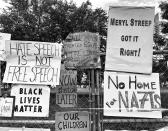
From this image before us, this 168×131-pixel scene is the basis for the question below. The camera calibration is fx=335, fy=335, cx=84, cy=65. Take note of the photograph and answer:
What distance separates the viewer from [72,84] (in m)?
5.22

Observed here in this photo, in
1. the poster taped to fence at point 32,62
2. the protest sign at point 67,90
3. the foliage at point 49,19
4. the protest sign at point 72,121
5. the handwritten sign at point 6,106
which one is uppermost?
the foliage at point 49,19

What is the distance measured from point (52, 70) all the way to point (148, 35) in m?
1.48

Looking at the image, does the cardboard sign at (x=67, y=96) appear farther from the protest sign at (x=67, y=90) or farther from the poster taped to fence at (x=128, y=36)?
the poster taped to fence at (x=128, y=36)

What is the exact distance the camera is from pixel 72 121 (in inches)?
196

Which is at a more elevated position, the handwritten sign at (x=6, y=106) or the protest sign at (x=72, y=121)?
the handwritten sign at (x=6, y=106)

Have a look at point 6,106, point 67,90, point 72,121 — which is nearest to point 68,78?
point 67,90

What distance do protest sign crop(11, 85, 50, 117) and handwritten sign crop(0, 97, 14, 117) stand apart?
0.08 meters

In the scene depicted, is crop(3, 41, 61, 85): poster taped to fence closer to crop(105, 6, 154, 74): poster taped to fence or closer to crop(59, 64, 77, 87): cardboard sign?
crop(59, 64, 77, 87): cardboard sign

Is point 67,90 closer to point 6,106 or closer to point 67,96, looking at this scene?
point 67,96

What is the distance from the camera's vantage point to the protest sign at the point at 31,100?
4.90m

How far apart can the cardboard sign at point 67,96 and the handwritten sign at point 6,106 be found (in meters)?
0.73

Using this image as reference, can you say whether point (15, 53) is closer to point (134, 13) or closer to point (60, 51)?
point (60, 51)

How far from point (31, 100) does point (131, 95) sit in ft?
4.80

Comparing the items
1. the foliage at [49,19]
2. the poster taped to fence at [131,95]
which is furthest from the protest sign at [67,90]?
A: the foliage at [49,19]
